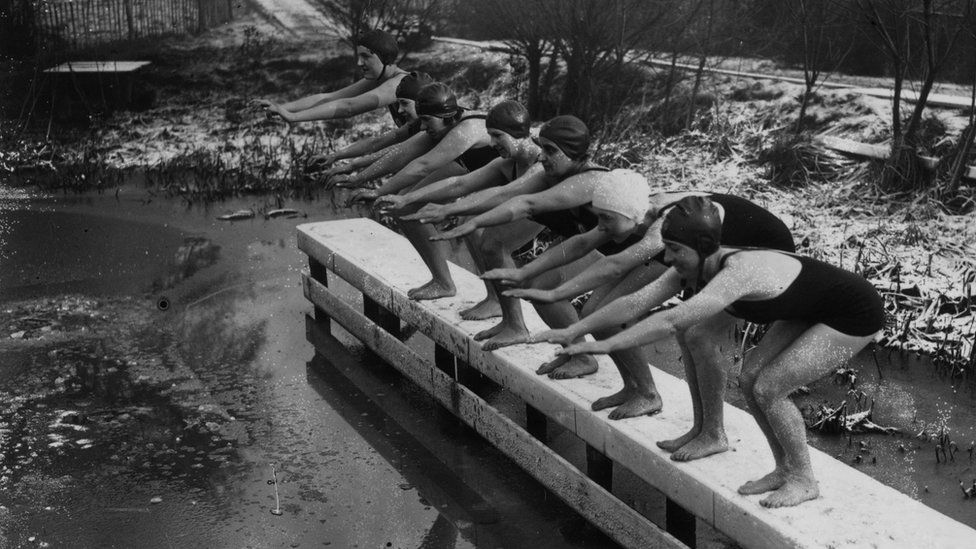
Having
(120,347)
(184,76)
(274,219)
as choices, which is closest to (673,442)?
(120,347)

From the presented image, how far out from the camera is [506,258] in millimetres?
7723

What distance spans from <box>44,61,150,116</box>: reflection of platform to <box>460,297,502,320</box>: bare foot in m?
11.7

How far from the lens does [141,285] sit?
35.8 ft

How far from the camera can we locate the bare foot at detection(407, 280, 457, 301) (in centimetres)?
856

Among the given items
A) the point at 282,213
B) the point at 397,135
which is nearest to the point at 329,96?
the point at 397,135

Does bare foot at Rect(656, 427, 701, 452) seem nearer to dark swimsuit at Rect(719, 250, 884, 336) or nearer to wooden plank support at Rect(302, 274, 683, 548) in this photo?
wooden plank support at Rect(302, 274, 683, 548)

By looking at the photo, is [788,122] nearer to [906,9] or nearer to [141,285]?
[906,9]

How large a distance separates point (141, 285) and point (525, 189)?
5.17 metres

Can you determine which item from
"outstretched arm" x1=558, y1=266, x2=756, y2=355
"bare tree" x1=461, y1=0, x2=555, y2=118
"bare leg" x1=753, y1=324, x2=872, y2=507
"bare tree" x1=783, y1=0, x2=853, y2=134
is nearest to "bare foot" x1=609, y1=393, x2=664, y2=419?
"bare leg" x1=753, y1=324, x2=872, y2=507

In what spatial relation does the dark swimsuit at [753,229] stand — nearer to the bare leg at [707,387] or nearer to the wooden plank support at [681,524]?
the bare leg at [707,387]

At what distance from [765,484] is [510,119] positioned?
9.05 feet

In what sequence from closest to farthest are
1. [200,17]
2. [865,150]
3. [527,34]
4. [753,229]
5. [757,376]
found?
[757,376]
[753,229]
[865,150]
[527,34]
[200,17]

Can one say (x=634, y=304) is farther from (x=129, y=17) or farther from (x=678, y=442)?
(x=129, y=17)

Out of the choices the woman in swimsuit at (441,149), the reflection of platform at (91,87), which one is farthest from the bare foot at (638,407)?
the reflection of platform at (91,87)
